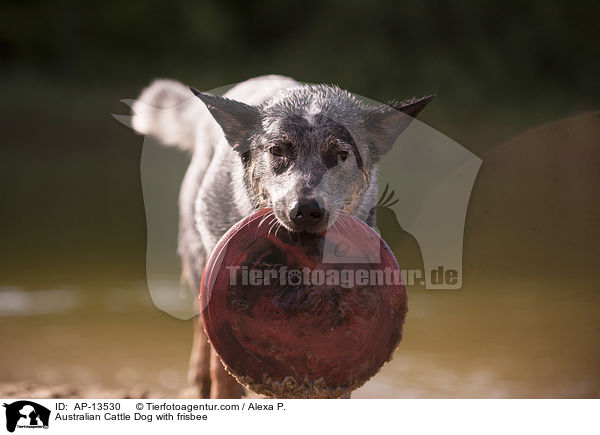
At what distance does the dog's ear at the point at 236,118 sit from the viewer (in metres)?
2.61

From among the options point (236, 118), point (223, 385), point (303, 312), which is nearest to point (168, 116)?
point (236, 118)

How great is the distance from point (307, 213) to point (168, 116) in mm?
1807

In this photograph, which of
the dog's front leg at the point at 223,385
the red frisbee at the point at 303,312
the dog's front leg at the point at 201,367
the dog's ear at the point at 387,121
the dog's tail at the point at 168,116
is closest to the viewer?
the red frisbee at the point at 303,312

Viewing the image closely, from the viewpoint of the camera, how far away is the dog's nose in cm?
220

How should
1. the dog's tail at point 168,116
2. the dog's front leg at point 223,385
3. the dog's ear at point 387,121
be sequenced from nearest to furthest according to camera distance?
the dog's ear at point 387,121 < the dog's front leg at point 223,385 < the dog's tail at point 168,116

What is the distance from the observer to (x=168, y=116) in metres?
3.73

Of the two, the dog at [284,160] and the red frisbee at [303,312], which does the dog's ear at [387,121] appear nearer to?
the dog at [284,160]

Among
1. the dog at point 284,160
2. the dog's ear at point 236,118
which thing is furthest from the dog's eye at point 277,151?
the dog's ear at point 236,118

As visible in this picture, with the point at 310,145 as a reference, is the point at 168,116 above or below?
above

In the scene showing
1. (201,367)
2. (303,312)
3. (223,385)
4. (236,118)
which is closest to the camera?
(303,312)

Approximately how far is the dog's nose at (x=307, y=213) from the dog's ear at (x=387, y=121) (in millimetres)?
600

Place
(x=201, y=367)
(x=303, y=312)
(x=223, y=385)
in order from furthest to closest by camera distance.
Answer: (x=201, y=367)
(x=223, y=385)
(x=303, y=312)
